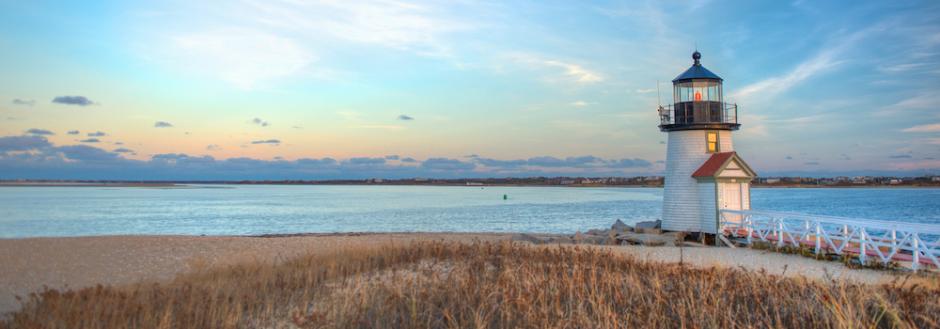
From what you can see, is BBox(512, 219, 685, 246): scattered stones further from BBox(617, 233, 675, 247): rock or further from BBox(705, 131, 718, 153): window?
BBox(705, 131, 718, 153): window

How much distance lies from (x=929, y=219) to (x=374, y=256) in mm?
50502

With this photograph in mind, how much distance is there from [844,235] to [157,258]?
20.5 meters

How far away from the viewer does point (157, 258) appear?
19.1 m

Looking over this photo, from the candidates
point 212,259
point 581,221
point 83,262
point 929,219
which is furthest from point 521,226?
point 929,219

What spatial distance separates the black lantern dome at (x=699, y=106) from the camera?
2177cm

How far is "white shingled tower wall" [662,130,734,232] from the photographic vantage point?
71.7 feet

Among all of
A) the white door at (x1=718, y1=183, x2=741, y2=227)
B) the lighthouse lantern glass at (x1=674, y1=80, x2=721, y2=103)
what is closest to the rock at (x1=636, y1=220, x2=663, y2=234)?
the white door at (x1=718, y1=183, x2=741, y2=227)

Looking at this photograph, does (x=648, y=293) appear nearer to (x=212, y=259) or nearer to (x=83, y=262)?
(x=212, y=259)

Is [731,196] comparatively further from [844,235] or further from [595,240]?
[844,235]

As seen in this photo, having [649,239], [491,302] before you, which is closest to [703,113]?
[649,239]

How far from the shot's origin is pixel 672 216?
74.0 ft

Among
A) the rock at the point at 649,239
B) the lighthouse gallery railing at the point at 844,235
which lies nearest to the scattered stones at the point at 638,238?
the rock at the point at 649,239

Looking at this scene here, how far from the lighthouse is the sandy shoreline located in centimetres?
271

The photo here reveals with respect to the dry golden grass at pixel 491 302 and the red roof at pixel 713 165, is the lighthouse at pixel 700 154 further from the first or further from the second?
the dry golden grass at pixel 491 302
